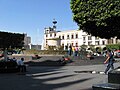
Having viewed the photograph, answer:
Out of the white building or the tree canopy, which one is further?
the white building

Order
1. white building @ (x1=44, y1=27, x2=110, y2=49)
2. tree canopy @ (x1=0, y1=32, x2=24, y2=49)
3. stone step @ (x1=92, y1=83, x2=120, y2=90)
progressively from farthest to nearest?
white building @ (x1=44, y1=27, x2=110, y2=49) < tree canopy @ (x1=0, y1=32, x2=24, y2=49) < stone step @ (x1=92, y1=83, x2=120, y2=90)

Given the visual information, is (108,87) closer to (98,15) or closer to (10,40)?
(98,15)

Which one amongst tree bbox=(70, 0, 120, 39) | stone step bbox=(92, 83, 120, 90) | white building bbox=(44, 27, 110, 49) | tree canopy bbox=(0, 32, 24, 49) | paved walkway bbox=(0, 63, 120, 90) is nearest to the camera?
stone step bbox=(92, 83, 120, 90)

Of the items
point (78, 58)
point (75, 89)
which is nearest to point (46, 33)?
point (78, 58)

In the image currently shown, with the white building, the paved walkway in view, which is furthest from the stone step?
the white building

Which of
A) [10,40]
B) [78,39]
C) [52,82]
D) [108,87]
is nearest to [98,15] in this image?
[108,87]

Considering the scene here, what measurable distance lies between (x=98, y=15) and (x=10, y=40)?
19295mm

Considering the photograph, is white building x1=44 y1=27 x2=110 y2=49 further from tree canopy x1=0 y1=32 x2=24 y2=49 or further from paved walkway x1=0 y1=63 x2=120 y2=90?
paved walkway x1=0 y1=63 x2=120 y2=90

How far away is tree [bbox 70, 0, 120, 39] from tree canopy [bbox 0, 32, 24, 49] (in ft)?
57.0

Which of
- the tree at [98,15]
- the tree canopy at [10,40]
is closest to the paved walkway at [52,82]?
the tree at [98,15]

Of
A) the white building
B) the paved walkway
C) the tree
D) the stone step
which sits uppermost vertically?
the white building

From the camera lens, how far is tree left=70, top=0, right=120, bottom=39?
40.4 feet

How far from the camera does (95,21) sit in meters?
12.9

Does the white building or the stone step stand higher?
the white building
